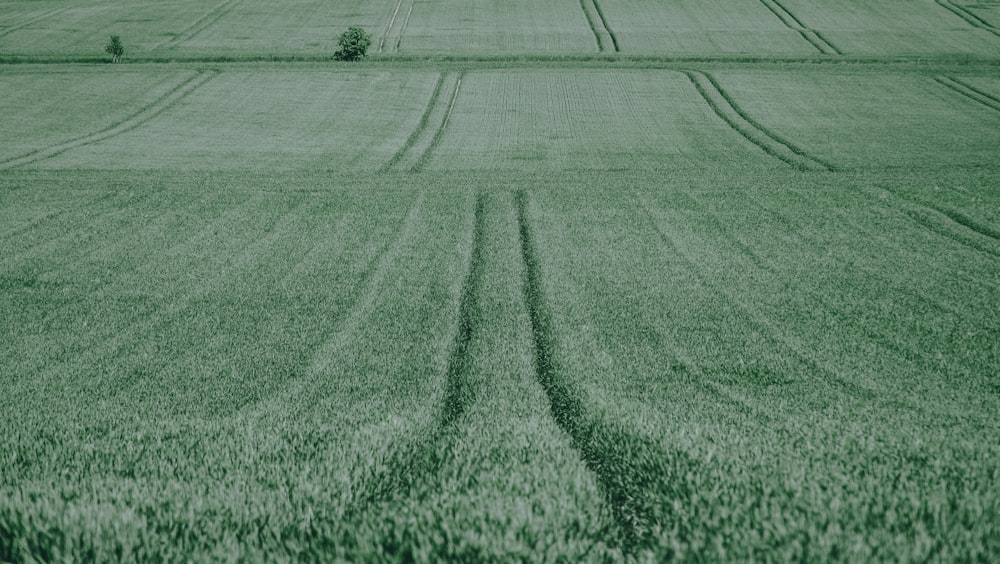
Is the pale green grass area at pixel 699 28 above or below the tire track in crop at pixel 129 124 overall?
above

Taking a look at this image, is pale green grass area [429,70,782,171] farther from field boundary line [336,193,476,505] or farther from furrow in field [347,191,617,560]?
furrow in field [347,191,617,560]

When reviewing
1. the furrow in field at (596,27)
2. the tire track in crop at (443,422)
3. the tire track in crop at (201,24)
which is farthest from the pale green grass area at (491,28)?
the tire track in crop at (443,422)

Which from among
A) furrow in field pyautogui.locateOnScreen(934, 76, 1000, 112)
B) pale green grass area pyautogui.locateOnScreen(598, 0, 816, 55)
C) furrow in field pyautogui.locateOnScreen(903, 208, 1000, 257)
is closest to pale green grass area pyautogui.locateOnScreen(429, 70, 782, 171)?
furrow in field pyautogui.locateOnScreen(903, 208, 1000, 257)

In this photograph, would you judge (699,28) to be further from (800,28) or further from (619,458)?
(619,458)

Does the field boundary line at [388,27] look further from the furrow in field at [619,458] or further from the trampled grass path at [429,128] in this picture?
the furrow in field at [619,458]

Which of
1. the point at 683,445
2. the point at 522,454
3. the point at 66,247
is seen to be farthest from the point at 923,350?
the point at 66,247

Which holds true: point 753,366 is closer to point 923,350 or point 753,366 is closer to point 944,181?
point 923,350

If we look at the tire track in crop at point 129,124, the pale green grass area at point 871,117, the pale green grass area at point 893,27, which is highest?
the pale green grass area at point 893,27
